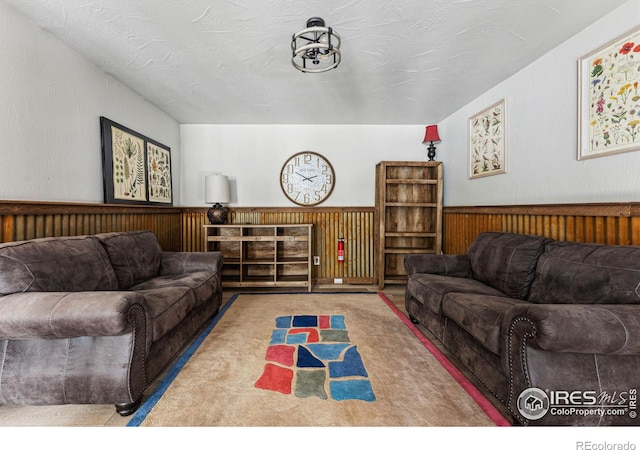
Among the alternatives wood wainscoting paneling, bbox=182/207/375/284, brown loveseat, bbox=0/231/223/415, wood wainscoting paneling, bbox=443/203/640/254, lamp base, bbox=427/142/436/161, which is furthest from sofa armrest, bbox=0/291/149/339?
lamp base, bbox=427/142/436/161

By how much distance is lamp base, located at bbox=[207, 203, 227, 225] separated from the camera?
3961 mm

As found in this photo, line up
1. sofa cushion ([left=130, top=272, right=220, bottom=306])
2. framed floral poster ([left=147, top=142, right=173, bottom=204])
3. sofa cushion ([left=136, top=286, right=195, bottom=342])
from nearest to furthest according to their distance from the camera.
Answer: sofa cushion ([left=136, top=286, right=195, bottom=342])
sofa cushion ([left=130, top=272, right=220, bottom=306])
framed floral poster ([left=147, top=142, right=173, bottom=204])

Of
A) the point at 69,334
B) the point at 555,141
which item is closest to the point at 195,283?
the point at 69,334

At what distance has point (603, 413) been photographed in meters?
1.26

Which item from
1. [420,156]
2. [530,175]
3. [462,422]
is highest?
[420,156]

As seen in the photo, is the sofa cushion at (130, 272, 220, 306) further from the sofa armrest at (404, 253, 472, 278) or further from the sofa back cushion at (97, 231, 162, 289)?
the sofa armrest at (404, 253, 472, 278)

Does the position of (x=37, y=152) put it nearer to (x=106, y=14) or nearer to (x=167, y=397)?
(x=106, y=14)

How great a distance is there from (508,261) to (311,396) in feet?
5.87

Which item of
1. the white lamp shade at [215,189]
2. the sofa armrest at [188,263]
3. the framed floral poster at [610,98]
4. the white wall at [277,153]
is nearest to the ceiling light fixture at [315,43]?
the framed floral poster at [610,98]

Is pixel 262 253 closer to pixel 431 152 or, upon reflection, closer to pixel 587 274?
pixel 431 152

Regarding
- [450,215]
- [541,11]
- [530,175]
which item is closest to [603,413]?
[530,175]

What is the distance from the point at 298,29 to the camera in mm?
2061

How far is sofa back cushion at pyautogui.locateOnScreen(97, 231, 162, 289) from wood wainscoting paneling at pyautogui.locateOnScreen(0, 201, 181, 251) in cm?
25

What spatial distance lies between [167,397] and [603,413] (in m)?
2.20
